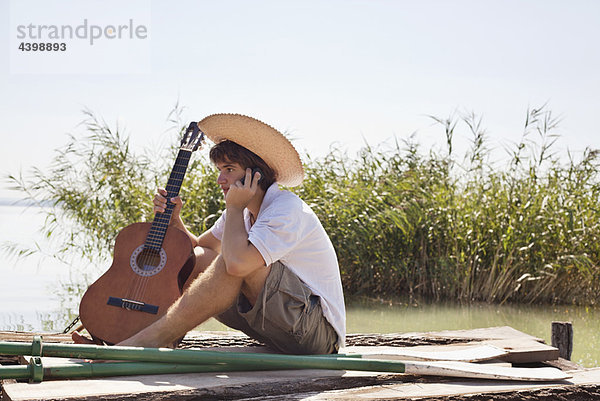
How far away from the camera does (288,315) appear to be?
2.69 m

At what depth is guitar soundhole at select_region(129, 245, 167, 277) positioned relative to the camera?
3.04 meters

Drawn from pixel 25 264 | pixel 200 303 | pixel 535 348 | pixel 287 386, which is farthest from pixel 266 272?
pixel 25 264

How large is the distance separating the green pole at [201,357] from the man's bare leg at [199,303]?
0.42 feet

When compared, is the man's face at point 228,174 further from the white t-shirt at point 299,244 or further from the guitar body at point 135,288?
the guitar body at point 135,288

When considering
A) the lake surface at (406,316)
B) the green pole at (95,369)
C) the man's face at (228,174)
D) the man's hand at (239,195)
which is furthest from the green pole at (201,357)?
the lake surface at (406,316)

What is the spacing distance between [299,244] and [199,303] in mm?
454

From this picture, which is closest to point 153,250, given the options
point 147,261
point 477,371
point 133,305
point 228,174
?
point 147,261

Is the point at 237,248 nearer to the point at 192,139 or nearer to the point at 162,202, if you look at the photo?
the point at 162,202

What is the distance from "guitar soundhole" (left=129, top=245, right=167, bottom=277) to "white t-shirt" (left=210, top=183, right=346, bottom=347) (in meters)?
0.42

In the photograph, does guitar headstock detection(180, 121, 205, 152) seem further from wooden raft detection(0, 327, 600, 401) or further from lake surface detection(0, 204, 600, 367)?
lake surface detection(0, 204, 600, 367)

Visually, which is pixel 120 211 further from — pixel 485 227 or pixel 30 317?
pixel 485 227

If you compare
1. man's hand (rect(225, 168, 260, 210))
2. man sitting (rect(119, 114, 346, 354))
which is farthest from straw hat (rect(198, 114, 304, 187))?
man's hand (rect(225, 168, 260, 210))

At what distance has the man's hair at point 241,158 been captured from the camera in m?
2.93

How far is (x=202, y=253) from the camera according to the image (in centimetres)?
318
